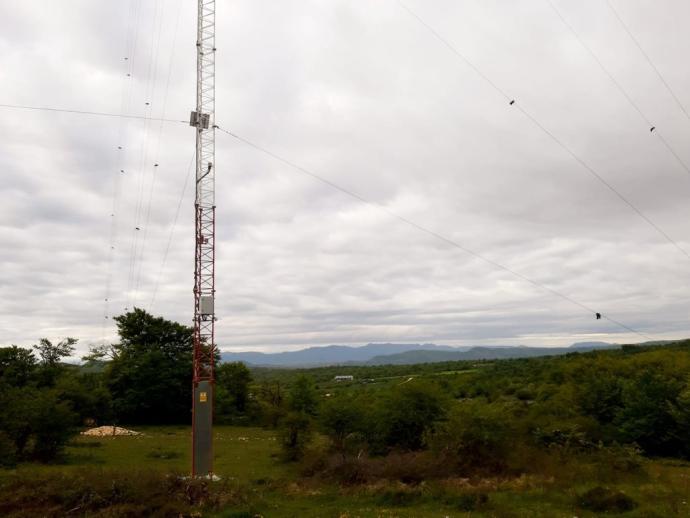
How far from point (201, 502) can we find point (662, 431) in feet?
128

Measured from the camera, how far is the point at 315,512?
70.1 ft

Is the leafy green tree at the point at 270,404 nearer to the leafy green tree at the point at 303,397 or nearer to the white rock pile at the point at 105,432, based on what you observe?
the leafy green tree at the point at 303,397

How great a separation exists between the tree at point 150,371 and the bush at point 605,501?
188 ft

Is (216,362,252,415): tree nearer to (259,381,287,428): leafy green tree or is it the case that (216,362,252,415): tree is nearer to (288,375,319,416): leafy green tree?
(259,381,287,428): leafy green tree

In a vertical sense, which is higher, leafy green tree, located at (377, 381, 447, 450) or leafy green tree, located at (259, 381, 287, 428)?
leafy green tree, located at (377, 381, 447, 450)

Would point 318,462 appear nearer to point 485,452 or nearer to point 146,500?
point 485,452

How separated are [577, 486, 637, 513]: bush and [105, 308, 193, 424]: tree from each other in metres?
57.4

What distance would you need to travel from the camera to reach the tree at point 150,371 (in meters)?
67.8

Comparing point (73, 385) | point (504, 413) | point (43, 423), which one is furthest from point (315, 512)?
point (73, 385)

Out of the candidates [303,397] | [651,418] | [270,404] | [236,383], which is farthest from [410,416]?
[236,383]

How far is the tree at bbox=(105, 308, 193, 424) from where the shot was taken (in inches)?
2667

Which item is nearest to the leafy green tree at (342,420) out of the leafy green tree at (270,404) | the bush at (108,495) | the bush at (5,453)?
the bush at (108,495)

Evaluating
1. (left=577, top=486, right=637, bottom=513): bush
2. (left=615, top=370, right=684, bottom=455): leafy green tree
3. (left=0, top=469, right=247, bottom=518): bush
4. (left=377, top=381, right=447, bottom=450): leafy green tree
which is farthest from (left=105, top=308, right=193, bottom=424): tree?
(left=577, top=486, right=637, bottom=513): bush

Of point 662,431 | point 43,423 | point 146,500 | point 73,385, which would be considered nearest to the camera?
point 146,500
